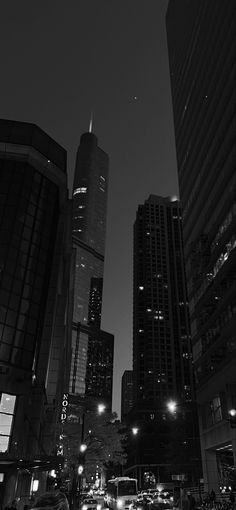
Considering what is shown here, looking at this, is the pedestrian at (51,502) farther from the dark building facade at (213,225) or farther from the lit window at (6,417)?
the dark building facade at (213,225)

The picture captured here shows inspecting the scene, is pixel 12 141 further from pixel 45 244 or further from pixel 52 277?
pixel 52 277

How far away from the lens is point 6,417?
3538 cm

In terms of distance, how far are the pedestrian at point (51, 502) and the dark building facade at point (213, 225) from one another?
23699 mm

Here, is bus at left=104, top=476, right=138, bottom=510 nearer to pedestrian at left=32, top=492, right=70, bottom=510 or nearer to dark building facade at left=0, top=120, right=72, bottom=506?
dark building facade at left=0, top=120, right=72, bottom=506

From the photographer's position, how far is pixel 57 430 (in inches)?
2537

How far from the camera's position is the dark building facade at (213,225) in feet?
143

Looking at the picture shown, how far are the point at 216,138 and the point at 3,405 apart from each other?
126 ft

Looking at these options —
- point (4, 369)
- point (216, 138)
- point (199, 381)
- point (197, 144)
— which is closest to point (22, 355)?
point (4, 369)

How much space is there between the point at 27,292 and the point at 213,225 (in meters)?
23.3

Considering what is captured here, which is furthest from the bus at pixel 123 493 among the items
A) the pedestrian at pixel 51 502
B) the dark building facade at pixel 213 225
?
the pedestrian at pixel 51 502

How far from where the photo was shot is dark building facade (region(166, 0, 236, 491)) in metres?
43.4

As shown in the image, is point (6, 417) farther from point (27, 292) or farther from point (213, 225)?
point (213, 225)

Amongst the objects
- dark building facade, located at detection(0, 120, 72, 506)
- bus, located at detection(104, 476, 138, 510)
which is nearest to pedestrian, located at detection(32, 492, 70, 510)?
dark building facade, located at detection(0, 120, 72, 506)

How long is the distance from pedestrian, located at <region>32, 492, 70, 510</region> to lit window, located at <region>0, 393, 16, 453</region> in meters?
16.5
